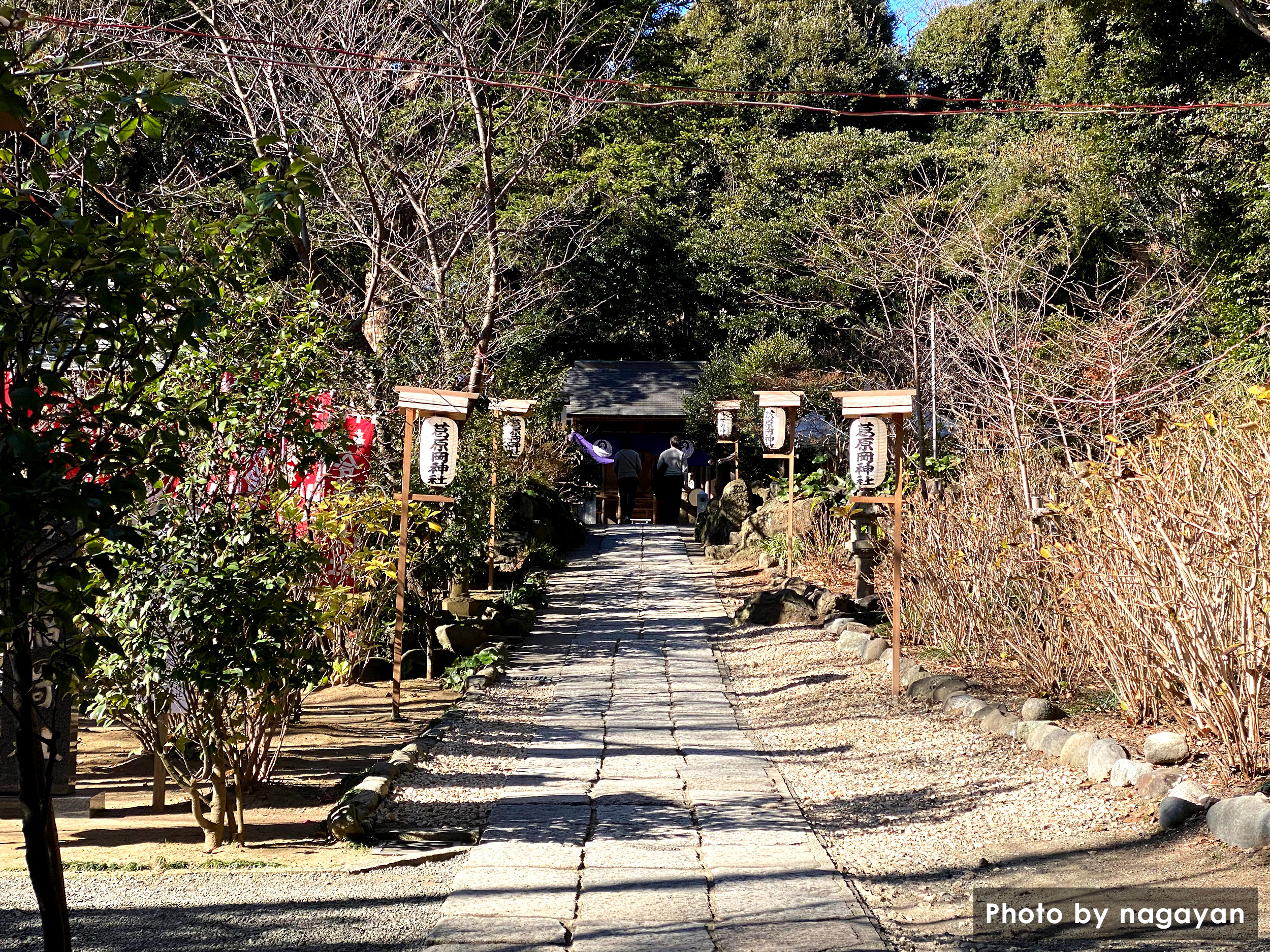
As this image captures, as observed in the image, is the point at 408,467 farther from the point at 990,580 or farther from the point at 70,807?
the point at 990,580

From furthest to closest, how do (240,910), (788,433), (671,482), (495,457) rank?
1. (671,482)
2. (788,433)
3. (495,457)
4. (240,910)

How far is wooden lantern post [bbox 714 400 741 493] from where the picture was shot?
1977cm

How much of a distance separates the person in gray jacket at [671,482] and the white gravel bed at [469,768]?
15918mm

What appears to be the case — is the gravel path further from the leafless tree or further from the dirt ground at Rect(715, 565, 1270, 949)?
the leafless tree

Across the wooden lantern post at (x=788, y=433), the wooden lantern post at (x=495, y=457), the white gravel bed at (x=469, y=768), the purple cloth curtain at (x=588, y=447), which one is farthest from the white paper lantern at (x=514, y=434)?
the white gravel bed at (x=469, y=768)

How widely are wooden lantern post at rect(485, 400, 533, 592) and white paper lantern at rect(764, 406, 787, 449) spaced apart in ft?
11.1

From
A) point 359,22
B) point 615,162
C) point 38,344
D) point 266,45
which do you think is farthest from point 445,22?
point 615,162

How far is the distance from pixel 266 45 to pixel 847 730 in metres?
7.44

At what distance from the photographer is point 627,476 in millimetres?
24594

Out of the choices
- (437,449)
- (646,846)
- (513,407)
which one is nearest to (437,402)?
(437,449)

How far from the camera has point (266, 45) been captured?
9.88 meters

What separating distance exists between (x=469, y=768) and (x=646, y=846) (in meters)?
1.75

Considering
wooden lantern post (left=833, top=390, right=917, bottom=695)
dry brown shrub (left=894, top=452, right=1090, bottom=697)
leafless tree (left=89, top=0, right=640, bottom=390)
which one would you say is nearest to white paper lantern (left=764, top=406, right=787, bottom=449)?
leafless tree (left=89, top=0, right=640, bottom=390)

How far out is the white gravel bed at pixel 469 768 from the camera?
17.6 ft
